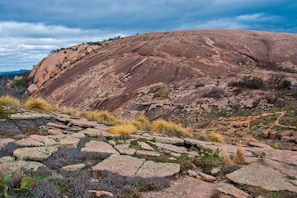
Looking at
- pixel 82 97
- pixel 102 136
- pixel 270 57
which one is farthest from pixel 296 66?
pixel 102 136

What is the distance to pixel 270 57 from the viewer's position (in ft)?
87.4

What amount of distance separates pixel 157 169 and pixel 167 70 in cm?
1824

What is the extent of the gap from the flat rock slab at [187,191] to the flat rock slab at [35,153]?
2.02 meters

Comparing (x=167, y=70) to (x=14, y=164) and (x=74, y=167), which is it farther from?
(x=14, y=164)

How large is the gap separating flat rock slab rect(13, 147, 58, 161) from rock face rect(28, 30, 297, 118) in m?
12.4

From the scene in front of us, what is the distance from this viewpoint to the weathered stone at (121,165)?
5.11m

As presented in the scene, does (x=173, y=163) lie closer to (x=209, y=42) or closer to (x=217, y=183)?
(x=217, y=183)

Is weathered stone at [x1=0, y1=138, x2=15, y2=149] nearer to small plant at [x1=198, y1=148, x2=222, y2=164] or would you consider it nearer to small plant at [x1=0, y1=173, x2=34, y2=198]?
small plant at [x1=0, y1=173, x2=34, y2=198]

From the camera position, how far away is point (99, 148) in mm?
6480

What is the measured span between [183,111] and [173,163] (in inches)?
469

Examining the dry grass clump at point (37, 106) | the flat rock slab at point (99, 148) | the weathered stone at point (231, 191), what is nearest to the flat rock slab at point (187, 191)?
the weathered stone at point (231, 191)

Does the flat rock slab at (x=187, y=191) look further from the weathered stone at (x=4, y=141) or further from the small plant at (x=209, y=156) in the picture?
the weathered stone at (x=4, y=141)

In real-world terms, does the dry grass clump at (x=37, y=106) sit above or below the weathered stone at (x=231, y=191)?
above

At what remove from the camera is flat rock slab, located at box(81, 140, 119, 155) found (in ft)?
20.5
